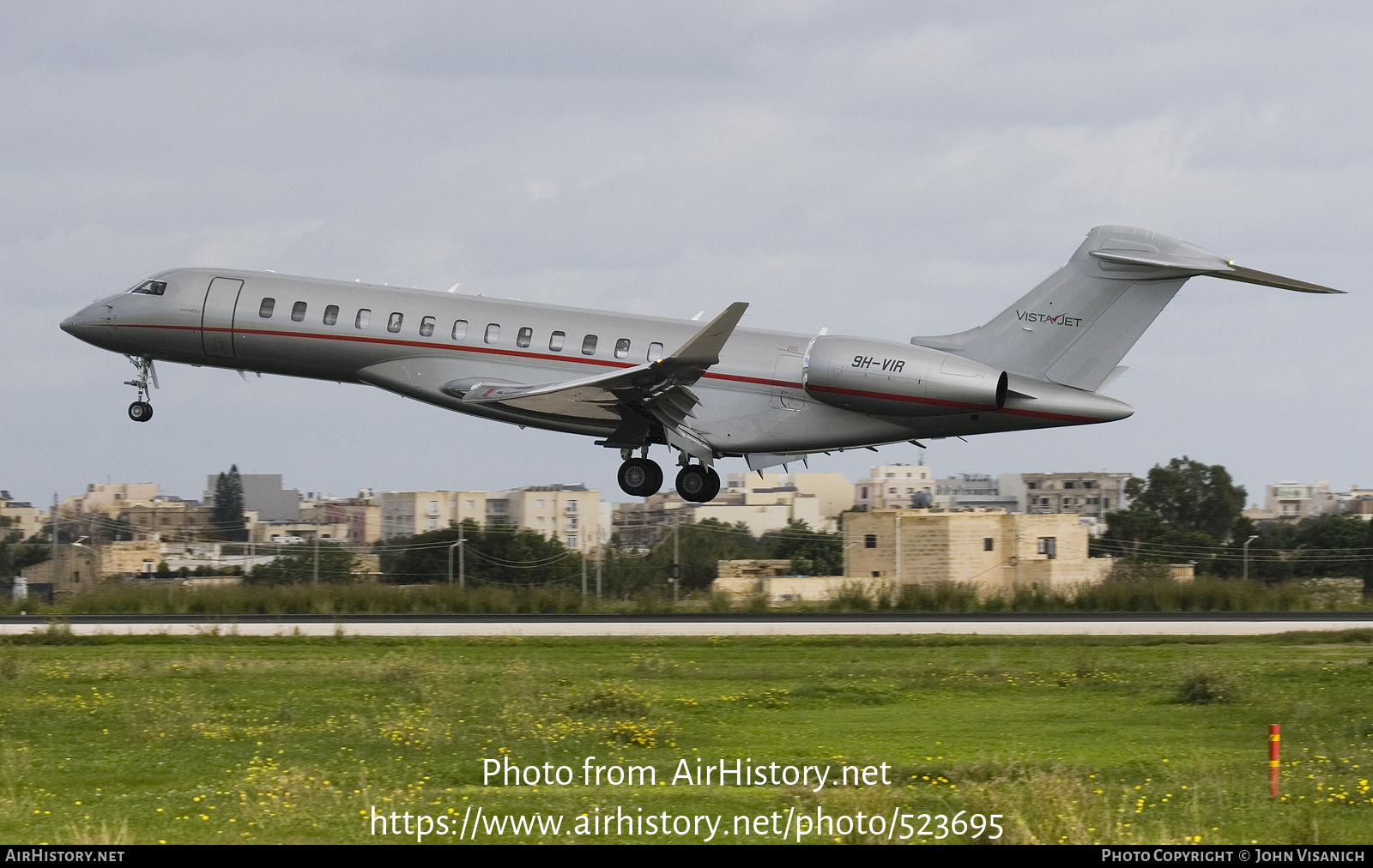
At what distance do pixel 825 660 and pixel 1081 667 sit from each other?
12.8 ft

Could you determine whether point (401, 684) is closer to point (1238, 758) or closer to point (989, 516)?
point (1238, 758)

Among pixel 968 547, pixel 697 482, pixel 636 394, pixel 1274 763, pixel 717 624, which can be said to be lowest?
pixel 1274 763

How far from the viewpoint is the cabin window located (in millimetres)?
29016

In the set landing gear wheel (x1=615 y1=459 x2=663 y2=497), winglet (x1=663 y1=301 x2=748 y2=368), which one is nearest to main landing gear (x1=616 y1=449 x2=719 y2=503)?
landing gear wheel (x1=615 y1=459 x2=663 y2=497)

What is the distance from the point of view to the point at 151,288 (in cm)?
2916

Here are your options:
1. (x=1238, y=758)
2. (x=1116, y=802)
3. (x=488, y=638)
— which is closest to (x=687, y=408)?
(x=488, y=638)

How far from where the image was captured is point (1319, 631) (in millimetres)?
27469

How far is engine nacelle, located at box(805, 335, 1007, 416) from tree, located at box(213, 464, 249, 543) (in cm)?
4358

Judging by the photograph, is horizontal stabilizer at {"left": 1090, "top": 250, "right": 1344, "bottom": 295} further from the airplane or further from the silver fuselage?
the silver fuselage

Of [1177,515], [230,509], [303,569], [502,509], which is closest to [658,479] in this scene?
[303,569]

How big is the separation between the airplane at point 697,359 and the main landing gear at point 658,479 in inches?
1.3

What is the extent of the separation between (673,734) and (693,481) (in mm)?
12921

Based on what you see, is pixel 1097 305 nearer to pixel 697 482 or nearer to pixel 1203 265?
pixel 1203 265

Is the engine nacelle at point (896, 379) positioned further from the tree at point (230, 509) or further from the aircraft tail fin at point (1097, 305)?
the tree at point (230, 509)
